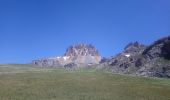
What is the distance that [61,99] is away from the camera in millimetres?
60594

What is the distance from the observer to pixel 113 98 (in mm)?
63625

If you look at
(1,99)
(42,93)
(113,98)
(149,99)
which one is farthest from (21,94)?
(149,99)

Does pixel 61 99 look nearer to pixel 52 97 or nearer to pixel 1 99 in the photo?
pixel 52 97

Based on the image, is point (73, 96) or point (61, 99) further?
point (73, 96)

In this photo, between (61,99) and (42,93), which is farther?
(42,93)

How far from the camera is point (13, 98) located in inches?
2405

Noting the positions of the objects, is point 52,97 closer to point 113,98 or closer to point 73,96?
point 73,96

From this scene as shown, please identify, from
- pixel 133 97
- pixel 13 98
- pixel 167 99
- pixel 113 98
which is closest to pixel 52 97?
pixel 13 98

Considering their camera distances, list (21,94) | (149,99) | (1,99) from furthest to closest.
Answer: (21,94) → (149,99) → (1,99)

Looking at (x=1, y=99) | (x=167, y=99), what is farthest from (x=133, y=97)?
(x=1, y=99)

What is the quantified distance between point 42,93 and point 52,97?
21.1 feet

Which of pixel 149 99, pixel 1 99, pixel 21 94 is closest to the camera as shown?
pixel 1 99

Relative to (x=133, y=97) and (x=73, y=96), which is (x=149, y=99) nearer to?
(x=133, y=97)

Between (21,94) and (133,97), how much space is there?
71.9 ft
